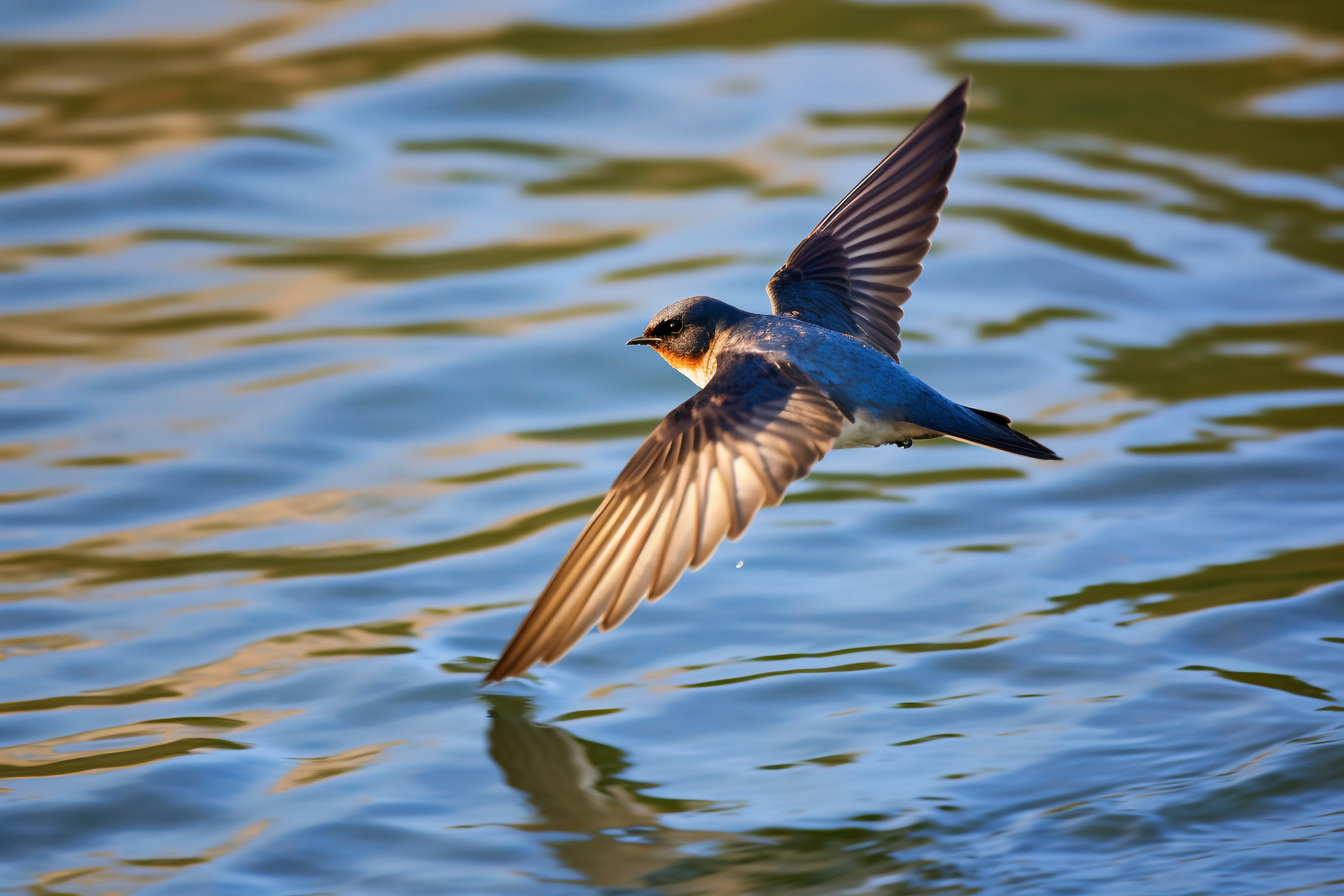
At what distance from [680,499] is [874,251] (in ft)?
6.50

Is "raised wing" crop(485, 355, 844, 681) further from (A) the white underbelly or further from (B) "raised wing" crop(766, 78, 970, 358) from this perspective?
(B) "raised wing" crop(766, 78, 970, 358)

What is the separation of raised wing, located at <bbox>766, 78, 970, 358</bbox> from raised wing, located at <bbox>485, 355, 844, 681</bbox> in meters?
1.07

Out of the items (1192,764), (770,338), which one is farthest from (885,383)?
(1192,764)

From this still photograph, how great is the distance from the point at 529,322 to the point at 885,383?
12.7 ft

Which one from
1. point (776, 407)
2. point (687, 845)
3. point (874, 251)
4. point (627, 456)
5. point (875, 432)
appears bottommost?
point (687, 845)

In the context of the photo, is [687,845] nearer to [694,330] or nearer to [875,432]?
[875,432]

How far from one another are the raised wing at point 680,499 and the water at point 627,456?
792mm

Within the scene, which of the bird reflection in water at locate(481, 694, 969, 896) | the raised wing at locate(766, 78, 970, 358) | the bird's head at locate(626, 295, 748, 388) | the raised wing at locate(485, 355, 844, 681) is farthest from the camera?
the raised wing at locate(766, 78, 970, 358)

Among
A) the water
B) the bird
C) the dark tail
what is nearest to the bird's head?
the bird

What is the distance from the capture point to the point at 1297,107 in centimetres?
1034

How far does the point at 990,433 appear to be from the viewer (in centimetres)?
453

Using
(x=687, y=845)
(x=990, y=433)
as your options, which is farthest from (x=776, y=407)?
(x=687, y=845)

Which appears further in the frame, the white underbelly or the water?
the white underbelly

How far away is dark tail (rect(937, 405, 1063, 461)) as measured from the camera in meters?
4.38
